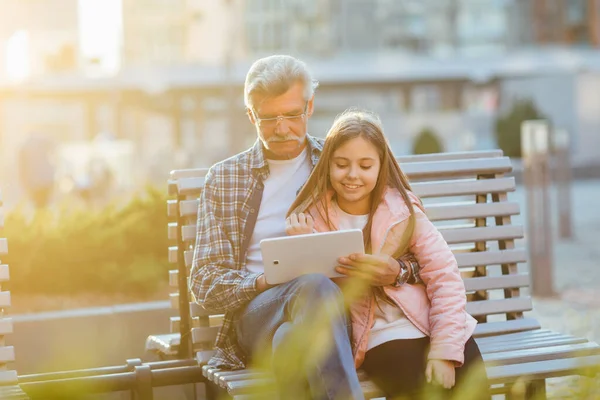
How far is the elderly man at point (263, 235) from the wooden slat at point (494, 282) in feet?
2.75

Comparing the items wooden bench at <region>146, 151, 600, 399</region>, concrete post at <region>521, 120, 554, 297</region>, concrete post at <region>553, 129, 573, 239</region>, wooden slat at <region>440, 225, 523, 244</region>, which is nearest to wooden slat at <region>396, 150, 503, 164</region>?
wooden bench at <region>146, 151, 600, 399</region>

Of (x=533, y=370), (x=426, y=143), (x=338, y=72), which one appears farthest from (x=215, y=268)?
(x=338, y=72)

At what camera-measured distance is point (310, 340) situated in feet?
11.5

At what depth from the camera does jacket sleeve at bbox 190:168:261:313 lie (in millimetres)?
3873

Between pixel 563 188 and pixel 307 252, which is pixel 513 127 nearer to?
pixel 563 188

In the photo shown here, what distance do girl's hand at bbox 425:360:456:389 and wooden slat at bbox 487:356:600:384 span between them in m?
0.18

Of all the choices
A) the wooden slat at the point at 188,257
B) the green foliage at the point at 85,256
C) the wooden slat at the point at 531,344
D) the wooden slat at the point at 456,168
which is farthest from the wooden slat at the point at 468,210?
the green foliage at the point at 85,256

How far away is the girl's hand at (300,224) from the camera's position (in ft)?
12.5

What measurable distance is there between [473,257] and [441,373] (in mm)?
1100

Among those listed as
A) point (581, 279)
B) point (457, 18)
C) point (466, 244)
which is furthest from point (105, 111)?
point (466, 244)

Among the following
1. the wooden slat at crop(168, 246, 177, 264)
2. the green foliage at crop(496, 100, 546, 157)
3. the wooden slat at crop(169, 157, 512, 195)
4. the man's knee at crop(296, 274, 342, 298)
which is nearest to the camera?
the man's knee at crop(296, 274, 342, 298)

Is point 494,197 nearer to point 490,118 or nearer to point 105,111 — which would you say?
point 490,118

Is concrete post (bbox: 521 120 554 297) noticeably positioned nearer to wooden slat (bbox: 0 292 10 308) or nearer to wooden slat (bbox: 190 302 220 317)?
wooden slat (bbox: 190 302 220 317)

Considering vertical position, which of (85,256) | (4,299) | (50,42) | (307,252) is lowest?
(85,256)
